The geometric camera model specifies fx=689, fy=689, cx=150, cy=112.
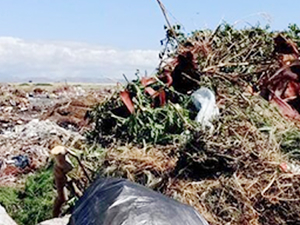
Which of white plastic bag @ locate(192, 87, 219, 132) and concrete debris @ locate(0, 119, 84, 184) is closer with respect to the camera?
white plastic bag @ locate(192, 87, 219, 132)

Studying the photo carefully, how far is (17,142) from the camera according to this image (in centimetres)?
877

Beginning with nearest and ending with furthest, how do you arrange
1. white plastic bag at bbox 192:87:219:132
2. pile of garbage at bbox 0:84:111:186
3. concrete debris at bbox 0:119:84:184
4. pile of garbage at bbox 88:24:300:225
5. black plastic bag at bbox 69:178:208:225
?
black plastic bag at bbox 69:178:208:225
pile of garbage at bbox 88:24:300:225
white plastic bag at bbox 192:87:219:132
pile of garbage at bbox 0:84:111:186
concrete debris at bbox 0:119:84:184

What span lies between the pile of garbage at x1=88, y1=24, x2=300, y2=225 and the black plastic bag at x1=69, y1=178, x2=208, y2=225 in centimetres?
117

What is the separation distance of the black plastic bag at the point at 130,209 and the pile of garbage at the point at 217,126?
3.84 ft

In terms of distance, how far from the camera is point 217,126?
508 cm

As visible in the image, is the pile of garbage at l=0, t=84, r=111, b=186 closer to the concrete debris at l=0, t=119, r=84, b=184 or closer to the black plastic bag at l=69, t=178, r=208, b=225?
the concrete debris at l=0, t=119, r=84, b=184

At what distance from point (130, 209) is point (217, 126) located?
2.00 meters

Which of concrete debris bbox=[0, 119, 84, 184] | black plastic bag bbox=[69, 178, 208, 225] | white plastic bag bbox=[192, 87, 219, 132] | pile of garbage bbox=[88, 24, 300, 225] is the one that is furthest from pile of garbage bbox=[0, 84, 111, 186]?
black plastic bag bbox=[69, 178, 208, 225]

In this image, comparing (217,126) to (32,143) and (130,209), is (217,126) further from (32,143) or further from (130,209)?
(32,143)

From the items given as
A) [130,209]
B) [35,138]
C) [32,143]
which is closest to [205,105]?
[130,209]

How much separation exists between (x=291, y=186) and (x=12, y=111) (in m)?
10.3

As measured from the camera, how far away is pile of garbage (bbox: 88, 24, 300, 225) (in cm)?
462

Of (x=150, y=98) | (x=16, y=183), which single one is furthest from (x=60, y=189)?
(x=16, y=183)

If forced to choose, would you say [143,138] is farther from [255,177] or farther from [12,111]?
[12,111]
